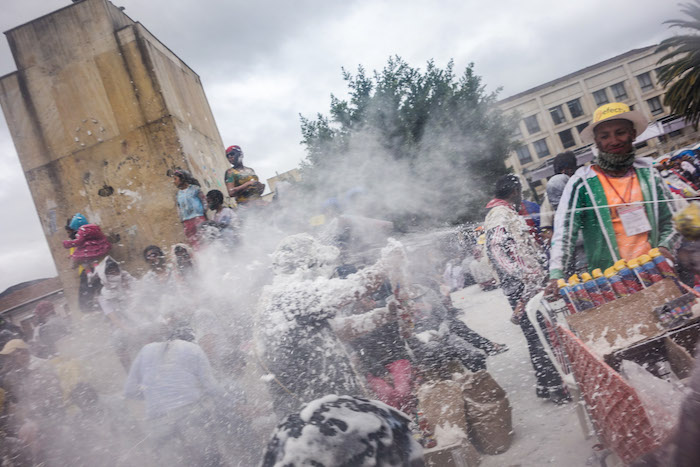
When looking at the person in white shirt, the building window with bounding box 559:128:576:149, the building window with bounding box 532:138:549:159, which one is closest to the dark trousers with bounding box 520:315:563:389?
the person in white shirt

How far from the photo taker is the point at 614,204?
215 cm

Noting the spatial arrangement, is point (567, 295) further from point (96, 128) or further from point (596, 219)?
point (96, 128)

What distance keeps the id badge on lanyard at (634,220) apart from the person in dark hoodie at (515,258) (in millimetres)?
1121

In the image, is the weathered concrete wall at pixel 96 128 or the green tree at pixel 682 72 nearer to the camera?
the green tree at pixel 682 72

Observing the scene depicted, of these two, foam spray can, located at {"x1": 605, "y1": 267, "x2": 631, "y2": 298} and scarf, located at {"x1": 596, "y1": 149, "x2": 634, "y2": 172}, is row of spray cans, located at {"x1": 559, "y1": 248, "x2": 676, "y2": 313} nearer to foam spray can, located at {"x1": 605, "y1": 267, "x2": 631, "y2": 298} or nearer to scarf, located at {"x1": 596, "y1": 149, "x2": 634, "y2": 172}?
foam spray can, located at {"x1": 605, "y1": 267, "x2": 631, "y2": 298}

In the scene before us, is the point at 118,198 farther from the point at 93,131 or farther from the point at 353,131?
the point at 353,131

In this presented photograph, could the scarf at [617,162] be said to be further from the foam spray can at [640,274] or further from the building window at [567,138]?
the building window at [567,138]

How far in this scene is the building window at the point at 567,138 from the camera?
26234mm

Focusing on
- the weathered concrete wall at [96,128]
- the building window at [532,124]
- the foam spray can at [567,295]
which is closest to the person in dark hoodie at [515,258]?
the foam spray can at [567,295]

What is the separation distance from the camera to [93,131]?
4.71m

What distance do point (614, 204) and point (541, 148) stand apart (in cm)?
3009

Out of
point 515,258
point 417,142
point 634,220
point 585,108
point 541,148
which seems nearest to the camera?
point 634,220

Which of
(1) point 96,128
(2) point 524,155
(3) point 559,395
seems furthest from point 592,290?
(2) point 524,155

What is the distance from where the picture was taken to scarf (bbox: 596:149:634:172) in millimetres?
2174
